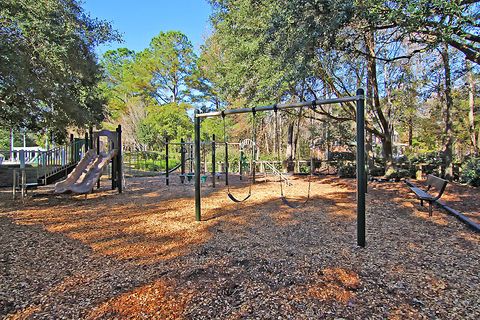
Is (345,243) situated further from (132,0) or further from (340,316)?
(132,0)

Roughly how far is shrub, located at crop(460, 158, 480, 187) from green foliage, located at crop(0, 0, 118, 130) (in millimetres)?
12399

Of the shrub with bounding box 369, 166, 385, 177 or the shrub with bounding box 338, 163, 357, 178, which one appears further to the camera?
the shrub with bounding box 338, 163, 357, 178

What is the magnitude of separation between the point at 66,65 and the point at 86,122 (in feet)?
7.29

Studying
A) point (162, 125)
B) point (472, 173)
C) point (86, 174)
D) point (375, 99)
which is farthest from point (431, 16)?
point (162, 125)

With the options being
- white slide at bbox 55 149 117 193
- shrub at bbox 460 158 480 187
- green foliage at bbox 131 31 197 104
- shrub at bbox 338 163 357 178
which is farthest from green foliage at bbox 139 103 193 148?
shrub at bbox 460 158 480 187

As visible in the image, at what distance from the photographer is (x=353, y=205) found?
6656 millimetres

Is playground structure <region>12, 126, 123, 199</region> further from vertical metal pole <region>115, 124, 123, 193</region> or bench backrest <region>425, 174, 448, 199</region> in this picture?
bench backrest <region>425, 174, 448, 199</region>

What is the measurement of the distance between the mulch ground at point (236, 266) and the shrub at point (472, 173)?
5.31 meters

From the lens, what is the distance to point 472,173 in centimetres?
962

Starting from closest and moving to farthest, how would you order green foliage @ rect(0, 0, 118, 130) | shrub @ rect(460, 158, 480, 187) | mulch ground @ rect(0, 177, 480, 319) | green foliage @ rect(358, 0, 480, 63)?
1. mulch ground @ rect(0, 177, 480, 319)
2. green foliage @ rect(358, 0, 480, 63)
3. green foliage @ rect(0, 0, 118, 130)
4. shrub @ rect(460, 158, 480, 187)

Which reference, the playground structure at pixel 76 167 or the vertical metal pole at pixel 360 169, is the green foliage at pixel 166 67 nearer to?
the playground structure at pixel 76 167

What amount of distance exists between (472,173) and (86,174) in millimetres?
11957

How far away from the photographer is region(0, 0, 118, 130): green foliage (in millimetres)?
5988

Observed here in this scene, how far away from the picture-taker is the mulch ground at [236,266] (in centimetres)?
221
